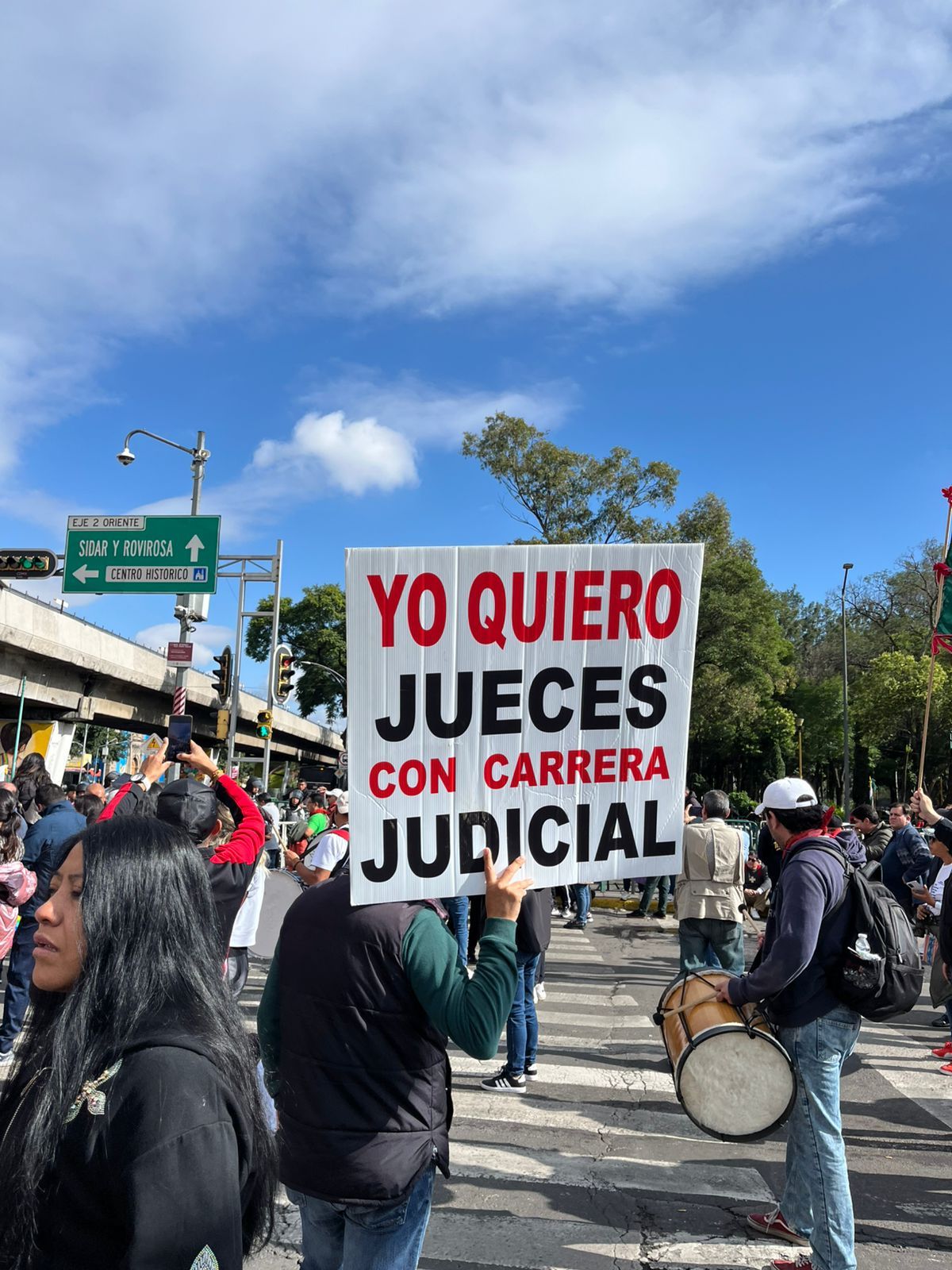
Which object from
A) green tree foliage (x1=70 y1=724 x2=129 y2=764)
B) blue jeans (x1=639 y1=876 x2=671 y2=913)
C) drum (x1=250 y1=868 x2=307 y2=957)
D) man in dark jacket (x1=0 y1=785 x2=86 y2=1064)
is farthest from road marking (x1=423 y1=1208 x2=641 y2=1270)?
green tree foliage (x1=70 y1=724 x2=129 y2=764)

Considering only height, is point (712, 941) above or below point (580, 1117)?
above

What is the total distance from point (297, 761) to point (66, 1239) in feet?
245

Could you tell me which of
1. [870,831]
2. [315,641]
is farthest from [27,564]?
[315,641]

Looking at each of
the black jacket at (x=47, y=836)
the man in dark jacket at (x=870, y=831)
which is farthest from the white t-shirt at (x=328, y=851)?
the man in dark jacket at (x=870, y=831)

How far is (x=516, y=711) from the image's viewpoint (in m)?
2.91

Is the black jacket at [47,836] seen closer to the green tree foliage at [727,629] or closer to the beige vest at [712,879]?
the beige vest at [712,879]

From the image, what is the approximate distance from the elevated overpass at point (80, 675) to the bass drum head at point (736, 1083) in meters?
19.3

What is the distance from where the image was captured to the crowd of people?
1.49 m

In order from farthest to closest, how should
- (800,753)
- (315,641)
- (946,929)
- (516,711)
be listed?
(315,641)
(800,753)
(946,929)
(516,711)

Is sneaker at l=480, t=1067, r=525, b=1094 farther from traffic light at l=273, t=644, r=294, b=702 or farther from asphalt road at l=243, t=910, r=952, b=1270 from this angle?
traffic light at l=273, t=644, r=294, b=702

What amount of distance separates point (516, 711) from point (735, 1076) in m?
2.06

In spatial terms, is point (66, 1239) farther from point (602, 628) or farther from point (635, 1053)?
point (635, 1053)

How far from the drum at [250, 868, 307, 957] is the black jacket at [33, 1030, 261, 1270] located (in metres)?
4.88

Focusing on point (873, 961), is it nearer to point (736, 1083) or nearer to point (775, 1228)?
point (736, 1083)
